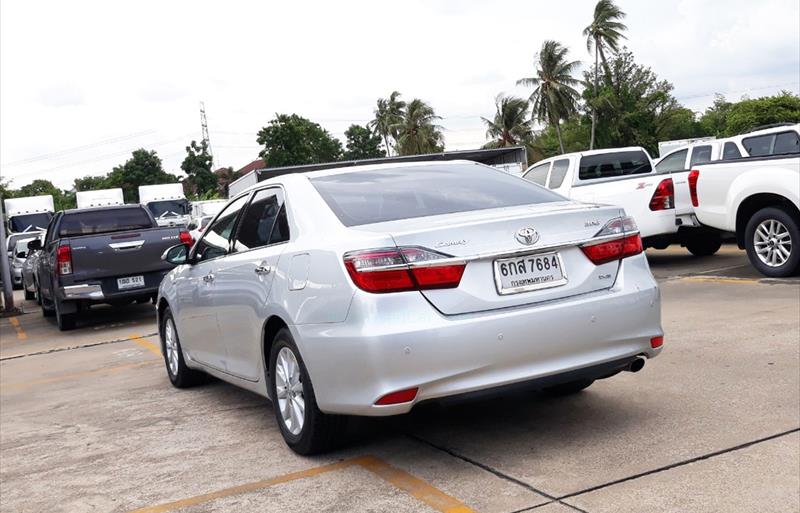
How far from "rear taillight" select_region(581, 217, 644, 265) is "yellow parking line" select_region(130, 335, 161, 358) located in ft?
20.2

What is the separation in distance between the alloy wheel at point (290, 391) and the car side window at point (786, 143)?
768 centimetres

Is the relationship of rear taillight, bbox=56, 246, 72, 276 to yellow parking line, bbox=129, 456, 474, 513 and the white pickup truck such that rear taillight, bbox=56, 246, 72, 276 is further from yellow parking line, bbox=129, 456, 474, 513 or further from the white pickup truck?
yellow parking line, bbox=129, 456, 474, 513

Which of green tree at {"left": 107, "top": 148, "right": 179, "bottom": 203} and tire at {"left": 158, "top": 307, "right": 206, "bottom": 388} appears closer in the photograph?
tire at {"left": 158, "top": 307, "right": 206, "bottom": 388}

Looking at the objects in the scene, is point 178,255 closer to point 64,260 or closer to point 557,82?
point 64,260

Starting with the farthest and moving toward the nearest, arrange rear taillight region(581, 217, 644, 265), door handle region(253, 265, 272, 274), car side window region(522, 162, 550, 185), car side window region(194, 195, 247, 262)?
car side window region(522, 162, 550, 185) < car side window region(194, 195, 247, 262) < door handle region(253, 265, 272, 274) < rear taillight region(581, 217, 644, 265)

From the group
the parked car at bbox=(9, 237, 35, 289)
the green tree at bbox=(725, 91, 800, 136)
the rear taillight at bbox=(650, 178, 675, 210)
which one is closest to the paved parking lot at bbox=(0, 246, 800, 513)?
the rear taillight at bbox=(650, 178, 675, 210)

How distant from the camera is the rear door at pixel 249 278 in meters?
5.14

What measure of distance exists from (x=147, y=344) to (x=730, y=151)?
794 centimetres

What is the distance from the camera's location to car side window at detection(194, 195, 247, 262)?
606cm

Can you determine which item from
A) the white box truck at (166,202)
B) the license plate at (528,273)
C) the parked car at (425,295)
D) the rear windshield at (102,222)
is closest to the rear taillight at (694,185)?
the parked car at (425,295)

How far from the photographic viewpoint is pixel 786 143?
1060 centimetres

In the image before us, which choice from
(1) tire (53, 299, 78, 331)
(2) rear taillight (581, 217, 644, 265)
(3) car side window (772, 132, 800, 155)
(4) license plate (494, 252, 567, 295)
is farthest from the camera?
(1) tire (53, 299, 78, 331)

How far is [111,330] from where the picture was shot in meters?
12.7

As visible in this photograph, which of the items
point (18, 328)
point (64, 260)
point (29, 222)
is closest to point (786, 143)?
point (64, 260)
